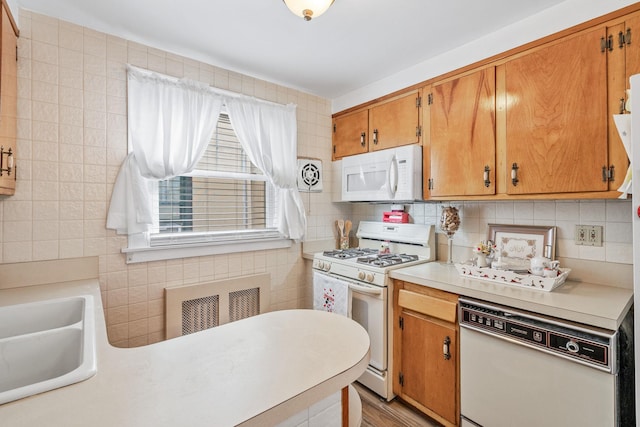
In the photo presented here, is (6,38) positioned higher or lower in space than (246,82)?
lower

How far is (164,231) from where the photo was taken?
2.16 meters

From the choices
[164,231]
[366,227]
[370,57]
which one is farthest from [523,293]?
[164,231]

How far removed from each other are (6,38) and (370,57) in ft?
6.63

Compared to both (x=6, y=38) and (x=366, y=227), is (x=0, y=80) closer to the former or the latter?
(x=6, y=38)

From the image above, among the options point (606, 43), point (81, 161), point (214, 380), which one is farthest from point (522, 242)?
point (81, 161)

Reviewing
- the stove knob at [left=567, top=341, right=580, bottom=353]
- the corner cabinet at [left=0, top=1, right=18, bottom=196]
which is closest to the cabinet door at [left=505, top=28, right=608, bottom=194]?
the stove knob at [left=567, top=341, right=580, bottom=353]

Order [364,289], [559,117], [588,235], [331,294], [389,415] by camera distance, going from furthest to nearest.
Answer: [331,294]
[364,289]
[389,415]
[588,235]
[559,117]

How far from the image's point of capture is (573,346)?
129cm

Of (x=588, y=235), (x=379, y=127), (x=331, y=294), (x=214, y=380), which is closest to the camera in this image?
(x=214, y=380)

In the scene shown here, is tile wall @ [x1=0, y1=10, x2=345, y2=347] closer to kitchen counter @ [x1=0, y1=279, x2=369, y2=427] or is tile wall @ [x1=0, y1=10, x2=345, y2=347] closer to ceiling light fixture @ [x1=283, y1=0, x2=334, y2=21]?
kitchen counter @ [x1=0, y1=279, x2=369, y2=427]

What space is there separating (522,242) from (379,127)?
1.35 metres

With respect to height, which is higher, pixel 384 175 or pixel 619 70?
pixel 619 70

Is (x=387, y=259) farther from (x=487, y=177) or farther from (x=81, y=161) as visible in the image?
(x=81, y=161)

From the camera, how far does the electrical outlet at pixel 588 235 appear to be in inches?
67.3
